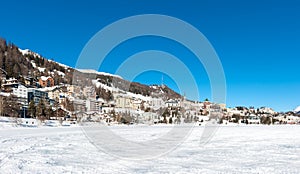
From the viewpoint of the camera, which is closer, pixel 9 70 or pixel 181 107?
pixel 181 107

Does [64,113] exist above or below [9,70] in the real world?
below

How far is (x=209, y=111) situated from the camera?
126312mm

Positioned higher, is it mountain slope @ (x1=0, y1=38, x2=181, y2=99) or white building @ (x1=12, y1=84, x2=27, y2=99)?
mountain slope @ (x1=0, y1=38, x2=181, y2=99)

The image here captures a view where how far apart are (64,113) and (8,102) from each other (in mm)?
15073

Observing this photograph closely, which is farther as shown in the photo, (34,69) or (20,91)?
(34,69)

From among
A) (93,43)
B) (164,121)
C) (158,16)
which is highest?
(158,16)

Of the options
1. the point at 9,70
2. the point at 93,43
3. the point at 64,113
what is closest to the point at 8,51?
the point at 9,70

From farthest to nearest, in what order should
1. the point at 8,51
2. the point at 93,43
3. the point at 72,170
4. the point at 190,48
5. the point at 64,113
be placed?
the point at 8,51 < the point at 64,113 < the point at 190,48 < the point at 93,43 < the point at 72,170

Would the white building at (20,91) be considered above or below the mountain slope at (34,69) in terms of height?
below

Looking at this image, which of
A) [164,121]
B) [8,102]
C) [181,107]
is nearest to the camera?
[8,102]

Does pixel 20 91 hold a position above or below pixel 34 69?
below

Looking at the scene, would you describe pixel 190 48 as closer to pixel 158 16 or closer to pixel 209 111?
pixel 158 16

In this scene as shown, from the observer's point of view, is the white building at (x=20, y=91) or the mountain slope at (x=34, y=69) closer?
the white building at (x=20, y=91)

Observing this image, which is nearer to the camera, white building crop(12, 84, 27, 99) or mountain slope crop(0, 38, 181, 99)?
white building crop(12, 84, 27, 99)
